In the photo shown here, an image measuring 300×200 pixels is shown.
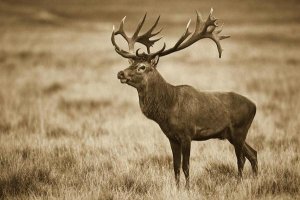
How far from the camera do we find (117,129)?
9.31 meters

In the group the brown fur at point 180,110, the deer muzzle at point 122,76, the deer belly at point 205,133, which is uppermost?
the deer muzzle at point 122,76

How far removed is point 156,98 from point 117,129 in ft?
12.4

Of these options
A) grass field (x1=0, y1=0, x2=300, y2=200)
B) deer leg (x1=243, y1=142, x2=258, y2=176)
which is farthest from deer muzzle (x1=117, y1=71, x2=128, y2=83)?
deer leg (x1=243, y1=142, x2=258, y2=176)

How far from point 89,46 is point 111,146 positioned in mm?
20819

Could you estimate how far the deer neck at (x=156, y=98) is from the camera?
5.62 m

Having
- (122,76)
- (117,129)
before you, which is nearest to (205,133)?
(122,76)

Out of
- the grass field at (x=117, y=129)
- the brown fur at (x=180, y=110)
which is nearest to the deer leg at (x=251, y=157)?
the grass field at (x=117, y=129)

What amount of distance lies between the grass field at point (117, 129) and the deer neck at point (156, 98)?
0.76 metres

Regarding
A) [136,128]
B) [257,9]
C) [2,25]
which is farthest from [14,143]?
[257,9]

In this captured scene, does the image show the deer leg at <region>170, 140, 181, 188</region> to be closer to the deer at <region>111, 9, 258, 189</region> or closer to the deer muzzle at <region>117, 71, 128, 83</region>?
the deer at <region>111, 9, 258, 189</region>

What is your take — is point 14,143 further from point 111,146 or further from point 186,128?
point 186,128

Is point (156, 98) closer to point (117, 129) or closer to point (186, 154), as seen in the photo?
point (186, 154)

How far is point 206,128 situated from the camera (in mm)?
5789

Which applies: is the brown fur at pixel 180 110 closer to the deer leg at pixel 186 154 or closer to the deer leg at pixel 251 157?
A: the deer leg at pixel 186 154
